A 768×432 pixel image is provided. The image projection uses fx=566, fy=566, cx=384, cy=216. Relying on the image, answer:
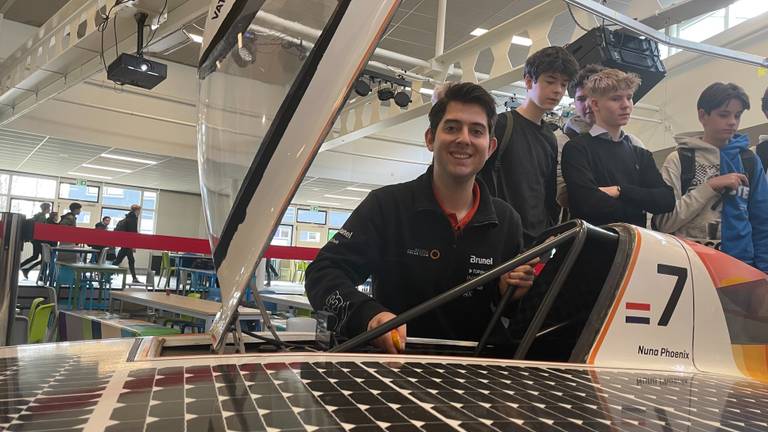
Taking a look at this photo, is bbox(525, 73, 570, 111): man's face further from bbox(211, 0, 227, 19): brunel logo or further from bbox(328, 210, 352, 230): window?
bbox(328, 210, 352, 230): window

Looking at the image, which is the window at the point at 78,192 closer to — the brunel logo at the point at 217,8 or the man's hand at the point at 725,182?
the man's hand at the point at 725,182

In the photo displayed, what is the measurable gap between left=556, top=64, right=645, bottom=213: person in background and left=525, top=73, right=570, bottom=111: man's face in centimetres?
28

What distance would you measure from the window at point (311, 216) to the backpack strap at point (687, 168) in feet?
70.0

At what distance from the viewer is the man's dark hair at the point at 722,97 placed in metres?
3.15

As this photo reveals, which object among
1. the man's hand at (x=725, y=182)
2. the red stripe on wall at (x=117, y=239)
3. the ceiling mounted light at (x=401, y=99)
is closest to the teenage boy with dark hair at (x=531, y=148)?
the man's hand at (x=725, y=182)

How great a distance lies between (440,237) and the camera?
1685 mm

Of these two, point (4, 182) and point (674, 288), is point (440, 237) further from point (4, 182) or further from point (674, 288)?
point (4, 182)

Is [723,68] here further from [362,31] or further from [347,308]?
[362,31]

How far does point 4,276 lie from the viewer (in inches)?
84.0

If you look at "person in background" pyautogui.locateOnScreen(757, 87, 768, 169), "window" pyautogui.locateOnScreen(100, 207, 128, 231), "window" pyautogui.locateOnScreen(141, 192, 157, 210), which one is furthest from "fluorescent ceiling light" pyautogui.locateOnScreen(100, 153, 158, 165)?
"person in background" pyautogui.locateOnScreen(757, 87, 768, 169)

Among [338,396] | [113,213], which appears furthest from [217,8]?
[113,213]

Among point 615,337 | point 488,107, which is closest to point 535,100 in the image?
point 488,107

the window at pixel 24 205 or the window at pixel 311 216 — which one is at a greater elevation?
the window at pixel 311 216

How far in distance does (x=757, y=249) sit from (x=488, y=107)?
2186 millimetres
